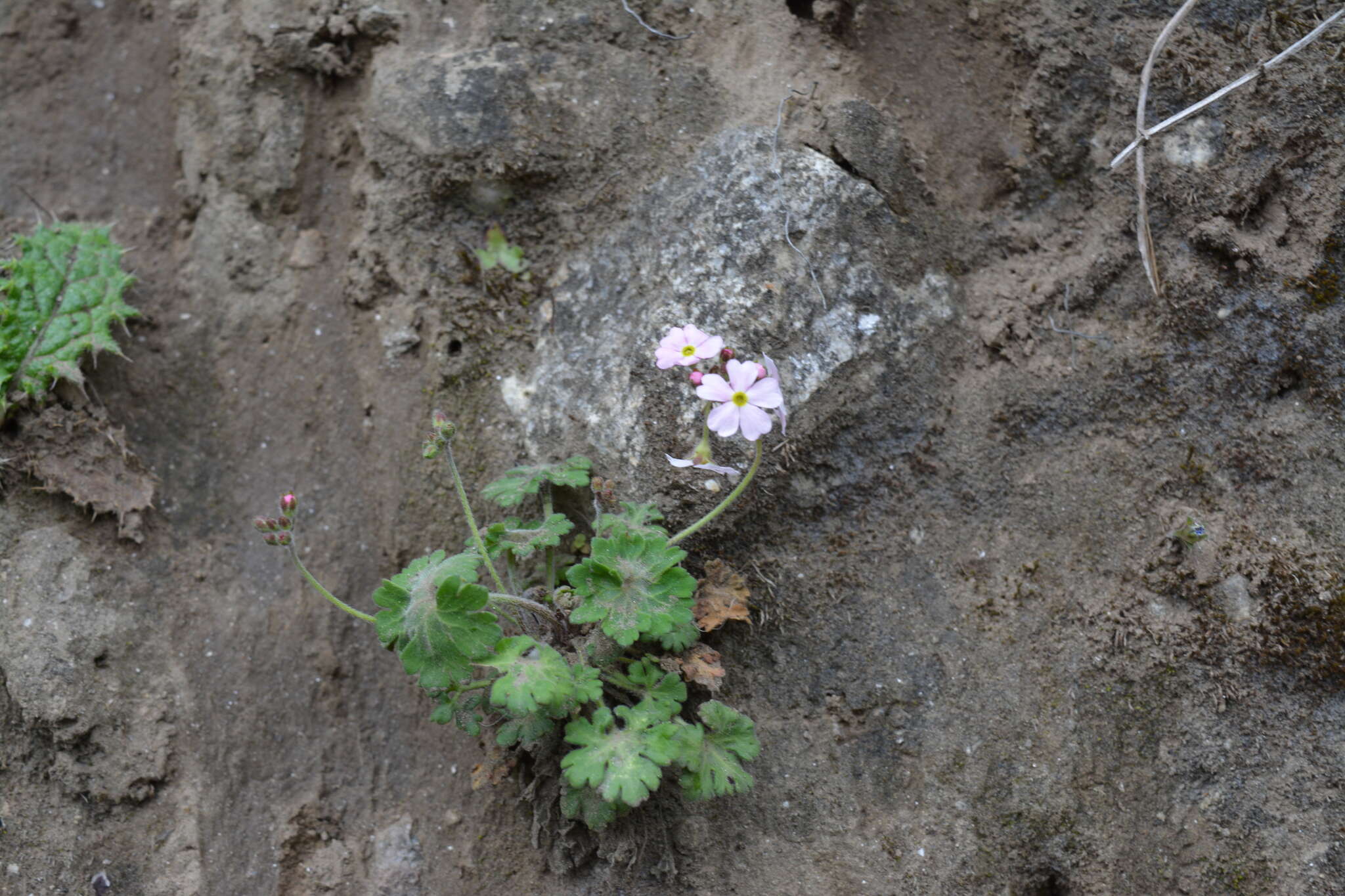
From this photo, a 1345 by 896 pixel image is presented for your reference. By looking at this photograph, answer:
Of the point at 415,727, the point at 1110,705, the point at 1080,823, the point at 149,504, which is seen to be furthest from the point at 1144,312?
the point at 149,504

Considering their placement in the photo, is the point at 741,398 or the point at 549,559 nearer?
the point at 741,398

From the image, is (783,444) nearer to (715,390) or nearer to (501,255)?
(715,390)

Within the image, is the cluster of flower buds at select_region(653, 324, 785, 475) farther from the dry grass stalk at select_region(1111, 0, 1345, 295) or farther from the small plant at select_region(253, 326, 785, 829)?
the dry grass stalk at select_region(1111, 0, 1345, 295)

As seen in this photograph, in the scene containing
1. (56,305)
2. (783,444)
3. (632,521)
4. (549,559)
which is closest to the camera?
(632,521)

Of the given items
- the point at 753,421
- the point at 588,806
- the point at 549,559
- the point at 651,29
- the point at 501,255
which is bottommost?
the point at 588,806

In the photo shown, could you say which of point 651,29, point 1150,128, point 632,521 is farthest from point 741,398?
point 1150,128

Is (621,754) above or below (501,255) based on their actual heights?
below

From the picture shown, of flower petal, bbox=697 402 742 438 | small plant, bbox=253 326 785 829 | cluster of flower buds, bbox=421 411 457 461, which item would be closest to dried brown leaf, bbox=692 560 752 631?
small plant, bbox=253 326 785 829

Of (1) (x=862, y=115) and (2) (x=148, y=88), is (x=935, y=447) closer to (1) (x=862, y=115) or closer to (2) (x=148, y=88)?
(1) (x=862, y=115)
